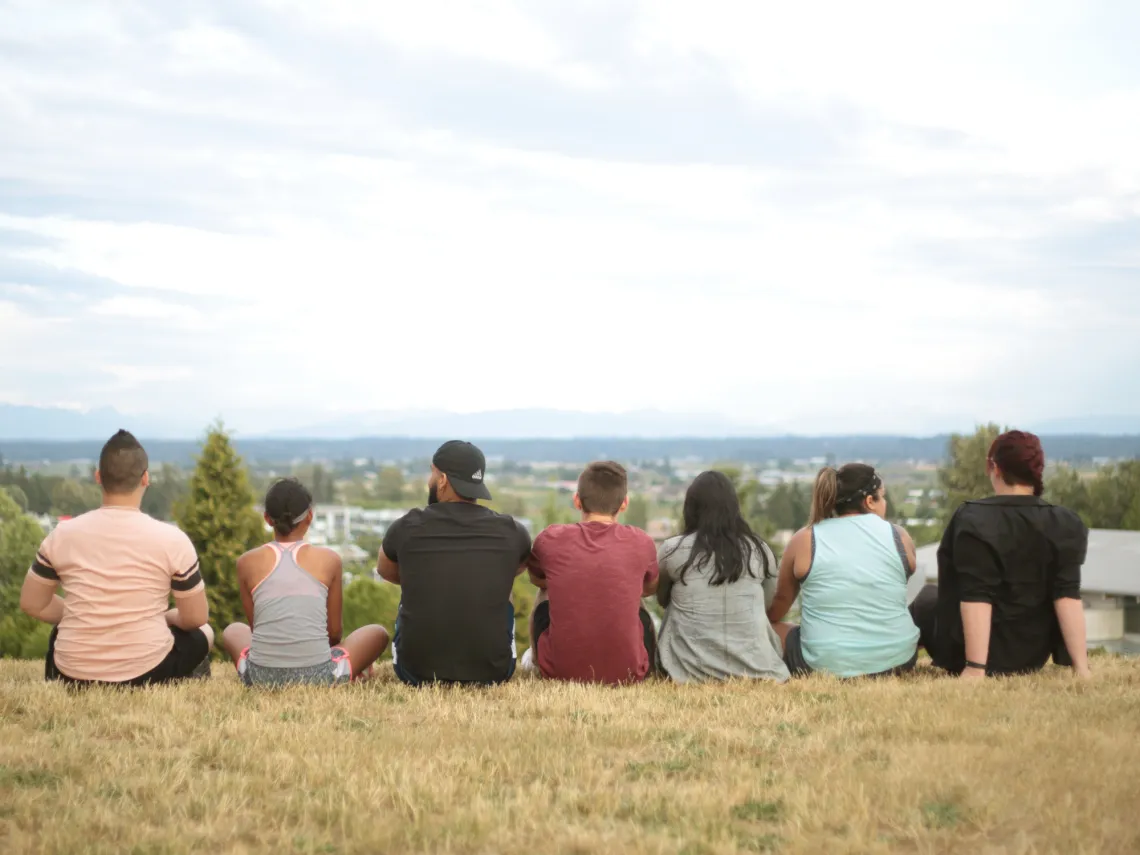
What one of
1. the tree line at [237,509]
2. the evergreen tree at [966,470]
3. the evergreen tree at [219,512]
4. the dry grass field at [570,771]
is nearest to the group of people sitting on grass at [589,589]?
the dry grass field at [570,771]

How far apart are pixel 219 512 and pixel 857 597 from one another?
21763 millimetres

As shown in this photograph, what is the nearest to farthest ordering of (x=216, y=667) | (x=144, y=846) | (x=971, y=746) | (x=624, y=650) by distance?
(x=144, y=846) → (x=971, y=746) → (x=624, y=650) → (x=216, y=667)

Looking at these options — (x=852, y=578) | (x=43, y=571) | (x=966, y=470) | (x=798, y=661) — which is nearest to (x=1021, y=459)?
(x=852, y=578)

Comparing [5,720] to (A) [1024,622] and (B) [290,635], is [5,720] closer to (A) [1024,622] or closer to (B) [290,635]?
(B) [290,635]

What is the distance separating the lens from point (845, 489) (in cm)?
794

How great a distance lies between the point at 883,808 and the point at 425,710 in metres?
2.88

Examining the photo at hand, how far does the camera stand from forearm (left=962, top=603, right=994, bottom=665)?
7.55m

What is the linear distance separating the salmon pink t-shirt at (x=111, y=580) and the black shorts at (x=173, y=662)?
5 centimetres

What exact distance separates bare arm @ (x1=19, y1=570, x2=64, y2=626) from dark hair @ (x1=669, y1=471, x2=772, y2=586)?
403 cm

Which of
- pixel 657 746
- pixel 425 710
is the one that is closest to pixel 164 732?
pixel 425 710

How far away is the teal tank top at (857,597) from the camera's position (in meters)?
7.86

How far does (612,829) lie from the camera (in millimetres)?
4305

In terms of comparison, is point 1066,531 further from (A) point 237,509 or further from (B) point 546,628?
(A) point 237,509

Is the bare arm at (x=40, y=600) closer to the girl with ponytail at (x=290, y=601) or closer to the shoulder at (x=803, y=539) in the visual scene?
the girl with ponytail at (x=290, y=601)
